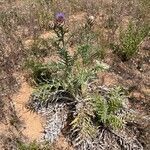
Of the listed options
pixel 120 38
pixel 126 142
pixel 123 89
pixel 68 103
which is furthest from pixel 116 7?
pixel 126 142

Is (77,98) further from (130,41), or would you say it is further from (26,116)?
(130,41)

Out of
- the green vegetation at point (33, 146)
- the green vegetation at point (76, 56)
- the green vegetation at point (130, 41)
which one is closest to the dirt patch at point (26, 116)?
the green vegetation at point (76, 56)

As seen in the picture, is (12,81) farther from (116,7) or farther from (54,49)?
(116,7)

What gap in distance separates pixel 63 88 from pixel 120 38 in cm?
162

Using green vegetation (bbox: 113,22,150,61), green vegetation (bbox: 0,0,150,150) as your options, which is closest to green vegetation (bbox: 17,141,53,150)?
green vegetation (bbox: 0,0,150,150)

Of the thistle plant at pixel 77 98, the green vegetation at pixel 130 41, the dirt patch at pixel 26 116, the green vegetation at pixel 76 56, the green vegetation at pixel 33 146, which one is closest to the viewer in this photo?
the green vegetation at pixel 33 146

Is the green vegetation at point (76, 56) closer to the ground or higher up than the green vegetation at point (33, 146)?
higher up

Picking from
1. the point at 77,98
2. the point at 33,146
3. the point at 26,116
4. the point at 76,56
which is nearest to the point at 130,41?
the point at 76,56

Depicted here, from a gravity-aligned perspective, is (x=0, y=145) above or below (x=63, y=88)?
below

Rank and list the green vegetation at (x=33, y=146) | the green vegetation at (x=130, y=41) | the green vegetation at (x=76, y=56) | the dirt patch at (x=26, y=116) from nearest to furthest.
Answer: the green vegetation at (x=33, y=146), the green vegetation at (x=76, y=56), the dirt patch at (x=26, y=116), the green vegetation at (x=130, y=41)

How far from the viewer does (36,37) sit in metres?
6.75

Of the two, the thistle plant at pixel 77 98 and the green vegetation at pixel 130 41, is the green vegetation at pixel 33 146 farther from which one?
the green vegetation at pixel 130 41

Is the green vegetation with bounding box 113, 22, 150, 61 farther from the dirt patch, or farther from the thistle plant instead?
the dirt patch

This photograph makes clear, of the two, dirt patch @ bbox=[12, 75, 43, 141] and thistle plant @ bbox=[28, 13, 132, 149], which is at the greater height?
thistle plant @ bbox=[28, 13, 132, 149]
